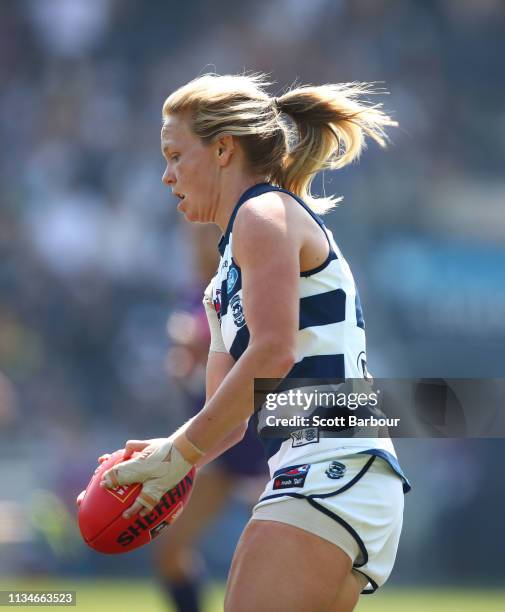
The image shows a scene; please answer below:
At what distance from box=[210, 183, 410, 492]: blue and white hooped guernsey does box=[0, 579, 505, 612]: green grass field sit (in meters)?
3.97

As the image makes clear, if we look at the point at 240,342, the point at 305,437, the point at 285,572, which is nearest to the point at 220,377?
the point at 240,342

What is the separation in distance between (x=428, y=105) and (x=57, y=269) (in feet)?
15.2

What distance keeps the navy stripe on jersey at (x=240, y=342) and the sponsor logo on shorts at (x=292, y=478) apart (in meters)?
0.37

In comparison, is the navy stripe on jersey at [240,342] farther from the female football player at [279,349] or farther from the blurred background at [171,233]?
the blurred background at [171,233]

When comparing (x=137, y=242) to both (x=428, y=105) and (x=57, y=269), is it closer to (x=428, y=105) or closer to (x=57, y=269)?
(x=57, y=269)

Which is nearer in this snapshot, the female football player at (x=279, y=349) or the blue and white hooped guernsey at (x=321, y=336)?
the female football player at (x=279, y=349)

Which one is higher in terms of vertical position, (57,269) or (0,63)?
(0,63)

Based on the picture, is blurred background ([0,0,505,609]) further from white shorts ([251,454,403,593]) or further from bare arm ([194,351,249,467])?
white shorts ([251,454,403,593])

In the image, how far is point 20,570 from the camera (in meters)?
7.83

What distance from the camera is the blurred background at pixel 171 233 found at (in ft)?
30.7

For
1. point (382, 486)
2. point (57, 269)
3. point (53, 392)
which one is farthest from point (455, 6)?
point (382, 486)

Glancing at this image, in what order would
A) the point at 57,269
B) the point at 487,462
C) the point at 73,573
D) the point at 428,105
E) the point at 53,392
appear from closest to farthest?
the point at 73,573 → the point at 487,462 → the point at 53,392 → the point at 57,269 → the point at 428,105

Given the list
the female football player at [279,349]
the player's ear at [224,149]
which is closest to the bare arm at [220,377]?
the female football player at [279,349]

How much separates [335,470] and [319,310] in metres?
0.44
